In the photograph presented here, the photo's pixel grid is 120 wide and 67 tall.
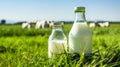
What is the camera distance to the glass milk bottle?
2.61 metres

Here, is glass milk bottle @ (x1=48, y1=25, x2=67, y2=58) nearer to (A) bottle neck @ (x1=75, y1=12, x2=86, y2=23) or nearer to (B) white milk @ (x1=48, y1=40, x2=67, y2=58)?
(B) white milk @ (x1=48, y1=40, x2=67, y2=58)

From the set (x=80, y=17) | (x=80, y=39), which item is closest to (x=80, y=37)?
(x=80, y=39)

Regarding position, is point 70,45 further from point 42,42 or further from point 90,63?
point 42,42

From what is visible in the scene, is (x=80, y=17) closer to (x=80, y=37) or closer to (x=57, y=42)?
(x=80, y=37)

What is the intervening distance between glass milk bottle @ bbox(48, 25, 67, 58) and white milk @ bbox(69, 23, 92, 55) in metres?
0.08

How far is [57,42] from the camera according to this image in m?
2.65

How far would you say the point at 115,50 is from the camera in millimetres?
2580

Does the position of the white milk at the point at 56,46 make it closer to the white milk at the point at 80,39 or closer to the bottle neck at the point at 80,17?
the white milk at the point at 80,39

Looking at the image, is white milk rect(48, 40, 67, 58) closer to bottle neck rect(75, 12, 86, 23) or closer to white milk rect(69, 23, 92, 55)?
white milk rect(69, 23, 92, 55)

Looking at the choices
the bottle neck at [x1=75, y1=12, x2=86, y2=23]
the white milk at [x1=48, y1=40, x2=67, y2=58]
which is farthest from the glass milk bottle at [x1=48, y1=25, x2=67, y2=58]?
the bottle neck at [x1=75, y1=12, x2=86, y2=23]

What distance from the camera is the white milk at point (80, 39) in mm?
2549

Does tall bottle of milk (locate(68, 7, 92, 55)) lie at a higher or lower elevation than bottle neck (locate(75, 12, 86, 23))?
lower

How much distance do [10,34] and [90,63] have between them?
1030 centimetres

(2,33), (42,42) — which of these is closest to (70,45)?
(42,42)
